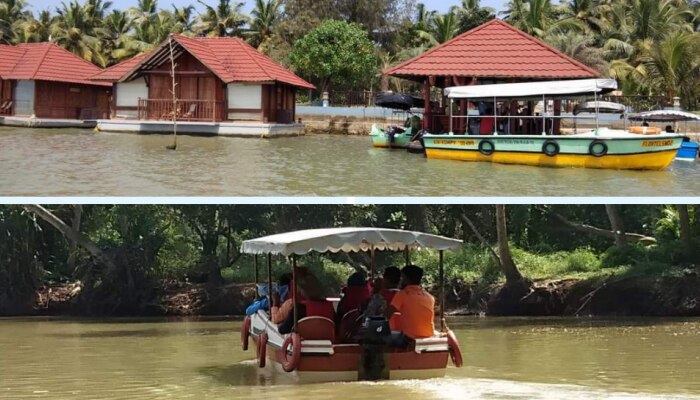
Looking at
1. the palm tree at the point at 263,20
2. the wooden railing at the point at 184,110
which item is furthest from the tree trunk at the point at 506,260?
the palm tree at the point at 263,20

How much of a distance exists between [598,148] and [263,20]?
2420cm

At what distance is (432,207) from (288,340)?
1833 centimetres

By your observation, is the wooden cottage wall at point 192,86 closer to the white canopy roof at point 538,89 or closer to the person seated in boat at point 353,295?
the white canopy roof at point 538,89

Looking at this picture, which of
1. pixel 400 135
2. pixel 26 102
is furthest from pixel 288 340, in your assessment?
pixel 26 102

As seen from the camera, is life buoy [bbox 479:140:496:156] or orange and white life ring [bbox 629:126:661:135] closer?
orange and white life ring [bbox 629:126:661:135]

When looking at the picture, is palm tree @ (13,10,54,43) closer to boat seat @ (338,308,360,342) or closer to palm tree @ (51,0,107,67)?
palm tree @ (51,0,107,67)

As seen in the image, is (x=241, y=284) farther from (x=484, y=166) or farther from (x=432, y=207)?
(x=484, y=166)

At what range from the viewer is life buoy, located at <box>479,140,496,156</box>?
16062 millimetres

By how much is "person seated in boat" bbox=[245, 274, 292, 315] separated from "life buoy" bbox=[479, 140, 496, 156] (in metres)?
6.37

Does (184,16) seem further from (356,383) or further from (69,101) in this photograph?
(356,383)

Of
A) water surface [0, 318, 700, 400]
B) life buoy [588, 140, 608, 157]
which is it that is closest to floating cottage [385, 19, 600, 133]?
life buoy [588, 140, 608, 157]

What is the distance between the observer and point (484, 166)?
612 inches

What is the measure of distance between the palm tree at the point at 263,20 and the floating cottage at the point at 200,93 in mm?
11941

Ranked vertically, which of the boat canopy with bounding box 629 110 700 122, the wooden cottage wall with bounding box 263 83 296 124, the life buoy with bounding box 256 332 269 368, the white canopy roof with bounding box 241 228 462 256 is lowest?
the life buoy with bounding box 256 332 269 368
